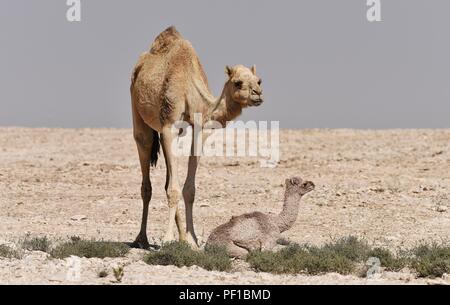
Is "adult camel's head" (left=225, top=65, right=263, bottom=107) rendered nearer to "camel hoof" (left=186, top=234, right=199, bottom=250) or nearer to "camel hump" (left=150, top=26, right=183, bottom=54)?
"camel hump" (left=150, top=26, right=183, bottom=54)

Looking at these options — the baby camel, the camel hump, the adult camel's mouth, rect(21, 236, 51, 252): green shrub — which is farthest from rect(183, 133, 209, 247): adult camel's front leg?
rect(21, 236, 51, 252): green shrub

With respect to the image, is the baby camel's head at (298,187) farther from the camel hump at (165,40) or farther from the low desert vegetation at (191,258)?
the camel hump at (165,40)

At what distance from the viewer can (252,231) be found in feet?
36.2

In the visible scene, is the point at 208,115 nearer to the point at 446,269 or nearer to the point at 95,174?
the point at 446,269

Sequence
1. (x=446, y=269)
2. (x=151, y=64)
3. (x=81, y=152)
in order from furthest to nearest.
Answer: (x=81, y=152) → (x=151, y=64) → (x=446, y=269)

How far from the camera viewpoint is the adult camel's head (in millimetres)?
11125

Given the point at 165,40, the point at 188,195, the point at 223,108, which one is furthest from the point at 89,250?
the point at 165,40

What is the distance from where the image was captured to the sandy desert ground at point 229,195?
32.3ft

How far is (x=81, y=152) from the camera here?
89.2 feet

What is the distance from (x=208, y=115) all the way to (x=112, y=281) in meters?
3.41

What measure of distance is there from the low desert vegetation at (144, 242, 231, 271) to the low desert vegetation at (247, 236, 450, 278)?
1.15 ft

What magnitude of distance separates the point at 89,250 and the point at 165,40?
335 cm

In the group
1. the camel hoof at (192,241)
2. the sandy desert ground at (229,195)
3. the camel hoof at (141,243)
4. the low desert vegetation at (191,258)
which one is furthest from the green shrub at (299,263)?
the camel hoof at (141,243)
